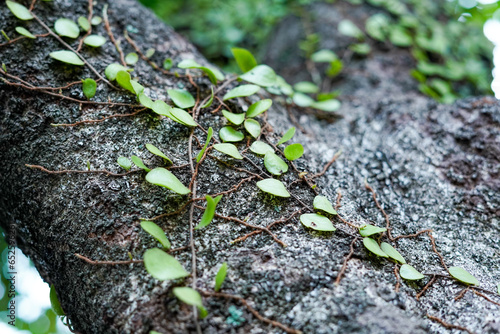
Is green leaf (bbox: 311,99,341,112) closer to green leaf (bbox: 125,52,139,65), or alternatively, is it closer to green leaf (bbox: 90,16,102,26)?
green leaf (bbox: 125,52,139,65)

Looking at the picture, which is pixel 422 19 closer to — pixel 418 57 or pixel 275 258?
pixel 418 57

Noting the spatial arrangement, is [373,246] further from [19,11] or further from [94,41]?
[19,11]

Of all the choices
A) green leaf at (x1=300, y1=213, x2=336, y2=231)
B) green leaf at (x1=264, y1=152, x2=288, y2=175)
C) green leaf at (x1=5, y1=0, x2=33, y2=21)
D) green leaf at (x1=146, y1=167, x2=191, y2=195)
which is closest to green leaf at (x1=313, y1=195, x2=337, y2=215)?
green leaf at (x1=300, y1=213, x2=336, y2=231)

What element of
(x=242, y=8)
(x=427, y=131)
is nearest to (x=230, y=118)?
(x=427, y=131)

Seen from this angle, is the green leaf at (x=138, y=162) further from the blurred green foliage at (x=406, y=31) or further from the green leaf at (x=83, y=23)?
the blurred green foliage at (x=406, y=31)

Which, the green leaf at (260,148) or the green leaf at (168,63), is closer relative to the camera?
the green leaf at (260,148)

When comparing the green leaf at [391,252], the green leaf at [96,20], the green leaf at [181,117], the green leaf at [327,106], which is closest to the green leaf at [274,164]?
the green leaf at [181,117]
